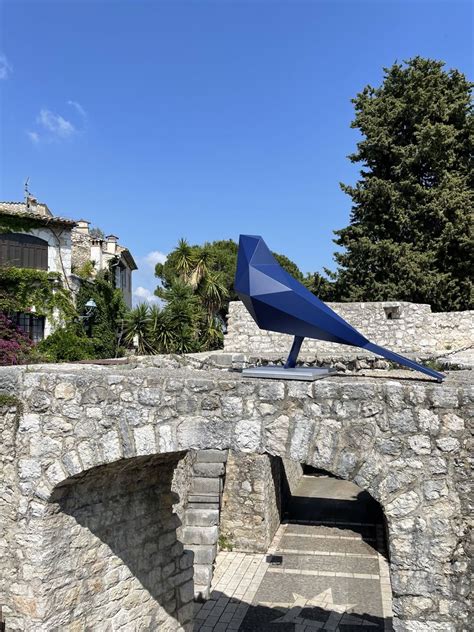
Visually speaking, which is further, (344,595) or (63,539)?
(344,595)

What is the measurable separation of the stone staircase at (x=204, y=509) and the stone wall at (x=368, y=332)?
2803 millimetres

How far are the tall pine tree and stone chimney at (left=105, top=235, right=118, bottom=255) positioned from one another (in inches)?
485

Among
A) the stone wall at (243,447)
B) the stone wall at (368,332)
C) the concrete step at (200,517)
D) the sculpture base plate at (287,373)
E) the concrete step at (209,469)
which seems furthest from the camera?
the stone wall at (368,332)

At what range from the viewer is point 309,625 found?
8.83 meters

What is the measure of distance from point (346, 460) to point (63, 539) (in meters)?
2.82

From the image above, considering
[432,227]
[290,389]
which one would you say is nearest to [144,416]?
[290,389]

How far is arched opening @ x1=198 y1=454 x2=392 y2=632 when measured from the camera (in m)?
9.07

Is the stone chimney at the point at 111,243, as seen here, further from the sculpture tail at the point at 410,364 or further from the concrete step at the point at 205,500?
the sculpture tail at the point at 410,364

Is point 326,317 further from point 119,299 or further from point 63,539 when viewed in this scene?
point 119,299

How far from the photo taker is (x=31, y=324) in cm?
1888

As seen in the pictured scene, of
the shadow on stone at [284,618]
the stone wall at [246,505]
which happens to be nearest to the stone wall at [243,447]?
the shadow on stone at [284,618]

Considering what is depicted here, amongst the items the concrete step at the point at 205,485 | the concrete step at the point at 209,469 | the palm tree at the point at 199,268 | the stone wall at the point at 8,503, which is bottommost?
the concrete step at the point at 205,485

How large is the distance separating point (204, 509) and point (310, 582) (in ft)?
8.38

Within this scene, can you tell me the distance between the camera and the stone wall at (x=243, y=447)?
3961 mm
